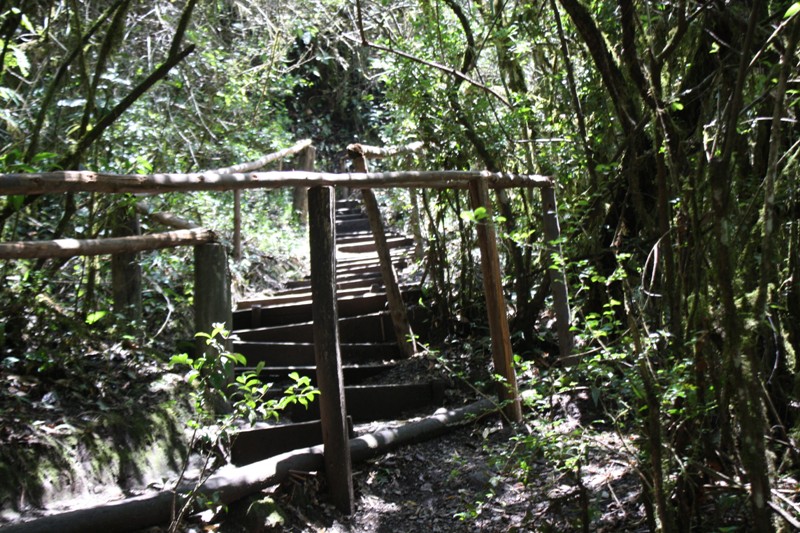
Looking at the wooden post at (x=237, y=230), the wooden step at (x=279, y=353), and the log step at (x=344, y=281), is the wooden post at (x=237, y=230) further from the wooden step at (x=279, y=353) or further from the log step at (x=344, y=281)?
the wooden step at (x=279, y=353)

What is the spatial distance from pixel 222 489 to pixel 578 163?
11.3 feet

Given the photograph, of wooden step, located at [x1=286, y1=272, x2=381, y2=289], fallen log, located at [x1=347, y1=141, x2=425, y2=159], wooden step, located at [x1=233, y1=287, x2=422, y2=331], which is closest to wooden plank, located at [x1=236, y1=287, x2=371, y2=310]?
wooden step, located at [x1=233, y1=287, x2=422, y2=331]

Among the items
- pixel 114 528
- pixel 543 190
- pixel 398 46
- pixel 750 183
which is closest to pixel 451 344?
pixel 543 190

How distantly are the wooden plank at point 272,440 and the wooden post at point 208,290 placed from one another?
0.69m

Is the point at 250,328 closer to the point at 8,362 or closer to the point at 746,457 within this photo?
the point at 8,362

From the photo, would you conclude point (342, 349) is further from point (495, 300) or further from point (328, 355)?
point (328, 355)

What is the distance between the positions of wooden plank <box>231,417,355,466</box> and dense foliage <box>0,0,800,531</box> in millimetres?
1059

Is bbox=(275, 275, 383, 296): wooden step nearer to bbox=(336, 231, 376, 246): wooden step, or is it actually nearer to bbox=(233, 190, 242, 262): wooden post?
bbox=(233, 190, 242, 262): wooden post

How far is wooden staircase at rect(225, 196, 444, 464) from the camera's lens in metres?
4.32

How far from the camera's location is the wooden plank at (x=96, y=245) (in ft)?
11.3

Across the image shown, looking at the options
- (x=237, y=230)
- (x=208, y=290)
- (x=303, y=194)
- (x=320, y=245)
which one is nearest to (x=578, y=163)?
(x=320, y=245)

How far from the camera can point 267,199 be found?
10336 mm

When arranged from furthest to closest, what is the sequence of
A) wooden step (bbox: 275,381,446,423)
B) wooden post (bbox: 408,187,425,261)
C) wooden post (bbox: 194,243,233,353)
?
wooden post (bbox: 408,187,425,261)
wooden step (bbox: 275,381,446,423)
wooden post (bbox: 194,243,233,353)

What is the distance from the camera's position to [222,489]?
332 cm
